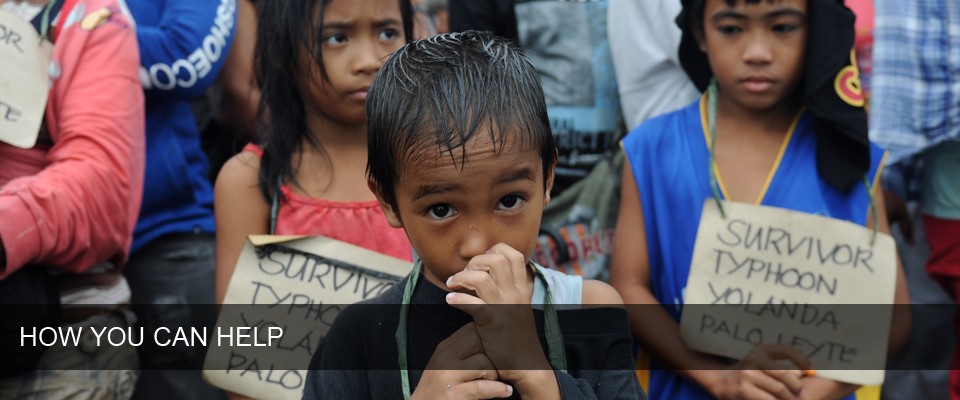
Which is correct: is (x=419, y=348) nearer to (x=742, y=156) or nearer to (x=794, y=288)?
(x=794, y=288)

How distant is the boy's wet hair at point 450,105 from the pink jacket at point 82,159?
1077 mm

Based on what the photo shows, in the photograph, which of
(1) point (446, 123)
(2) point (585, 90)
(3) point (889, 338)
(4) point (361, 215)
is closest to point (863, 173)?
(3) point (889, 338)

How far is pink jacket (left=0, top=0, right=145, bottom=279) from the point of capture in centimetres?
271

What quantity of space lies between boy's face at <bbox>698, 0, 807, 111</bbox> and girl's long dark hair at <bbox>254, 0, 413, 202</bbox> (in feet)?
3.02

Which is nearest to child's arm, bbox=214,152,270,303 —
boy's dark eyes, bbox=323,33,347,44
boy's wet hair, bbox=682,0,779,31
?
boy's dark eyes, bbox=323,33,347,44

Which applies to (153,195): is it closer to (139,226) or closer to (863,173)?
(139,226)

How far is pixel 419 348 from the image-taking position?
6.73ft

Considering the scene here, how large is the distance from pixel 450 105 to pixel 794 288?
152 cm

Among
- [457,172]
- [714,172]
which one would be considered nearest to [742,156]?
[714,172]

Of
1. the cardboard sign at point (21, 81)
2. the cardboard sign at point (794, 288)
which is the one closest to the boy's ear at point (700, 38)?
the cardboard sign at point (794, 288)

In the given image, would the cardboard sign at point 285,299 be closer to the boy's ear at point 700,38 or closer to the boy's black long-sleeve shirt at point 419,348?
the boy's black long-sleeve shirt at point 419,348

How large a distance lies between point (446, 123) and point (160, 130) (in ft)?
6.28

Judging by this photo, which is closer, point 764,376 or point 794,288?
point 764,376

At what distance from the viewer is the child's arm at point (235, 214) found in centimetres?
292
